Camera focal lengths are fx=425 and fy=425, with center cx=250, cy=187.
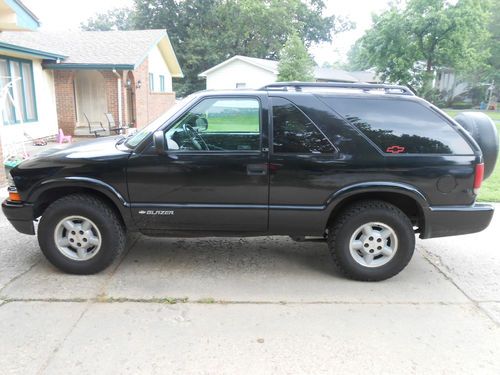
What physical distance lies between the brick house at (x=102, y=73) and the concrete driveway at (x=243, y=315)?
37.3ft

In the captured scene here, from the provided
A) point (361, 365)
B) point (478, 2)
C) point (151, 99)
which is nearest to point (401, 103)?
point (361, 365)

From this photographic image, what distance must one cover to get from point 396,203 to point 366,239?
0.53 metres

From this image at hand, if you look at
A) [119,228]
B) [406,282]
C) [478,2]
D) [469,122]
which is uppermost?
[478,2]

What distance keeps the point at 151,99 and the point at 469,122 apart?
1805 centimetres

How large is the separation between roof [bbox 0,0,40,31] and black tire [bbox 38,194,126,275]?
5.20 m

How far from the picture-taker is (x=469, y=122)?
4469 mm

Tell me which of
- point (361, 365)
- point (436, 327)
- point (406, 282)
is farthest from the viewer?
point (406, 282)

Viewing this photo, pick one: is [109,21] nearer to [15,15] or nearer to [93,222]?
[15,15]

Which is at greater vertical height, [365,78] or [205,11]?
[205,11]

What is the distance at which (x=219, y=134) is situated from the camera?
426cm

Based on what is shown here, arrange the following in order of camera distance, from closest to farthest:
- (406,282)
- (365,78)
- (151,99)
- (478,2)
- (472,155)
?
(472,155), (406,282), (151,99), (478,2), (365,78)

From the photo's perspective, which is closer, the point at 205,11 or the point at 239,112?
the point at 239,112

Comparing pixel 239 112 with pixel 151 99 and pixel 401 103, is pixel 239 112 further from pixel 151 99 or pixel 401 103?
pixel 151 99

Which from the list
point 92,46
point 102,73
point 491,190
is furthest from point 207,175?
point 92,46
